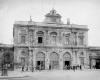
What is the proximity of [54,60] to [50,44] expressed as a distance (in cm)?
286

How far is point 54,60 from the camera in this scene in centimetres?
4197

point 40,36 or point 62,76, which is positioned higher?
point 40,36

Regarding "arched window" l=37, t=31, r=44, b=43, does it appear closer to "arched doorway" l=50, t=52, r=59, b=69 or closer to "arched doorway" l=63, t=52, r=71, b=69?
"arched doorway" l=50, t=52, r=59, b=69

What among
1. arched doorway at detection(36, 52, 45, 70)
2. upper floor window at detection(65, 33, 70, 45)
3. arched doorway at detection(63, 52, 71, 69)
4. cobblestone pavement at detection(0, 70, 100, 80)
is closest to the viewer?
cobblestone pavement at detection(0, 70, 100, 80)

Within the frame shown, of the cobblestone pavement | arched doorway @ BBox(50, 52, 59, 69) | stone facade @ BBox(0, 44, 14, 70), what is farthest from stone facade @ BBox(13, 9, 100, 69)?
the cobblestone pavement

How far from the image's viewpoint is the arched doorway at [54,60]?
4181 centimetres

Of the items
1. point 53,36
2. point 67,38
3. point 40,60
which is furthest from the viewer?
point 67,38

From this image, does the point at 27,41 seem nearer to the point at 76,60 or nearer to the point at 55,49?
the point at 55,49

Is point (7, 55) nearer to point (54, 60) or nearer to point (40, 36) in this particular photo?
point (40, 36)

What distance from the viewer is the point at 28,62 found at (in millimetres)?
40594

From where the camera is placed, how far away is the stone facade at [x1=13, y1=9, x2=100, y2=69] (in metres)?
40.8

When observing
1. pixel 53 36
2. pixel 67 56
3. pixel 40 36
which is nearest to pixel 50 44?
pixel 53 36

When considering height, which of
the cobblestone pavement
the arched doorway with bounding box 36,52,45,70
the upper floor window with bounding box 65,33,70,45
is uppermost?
the upper floor window with bounding box 65,33,70,45

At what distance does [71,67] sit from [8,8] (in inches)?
886
